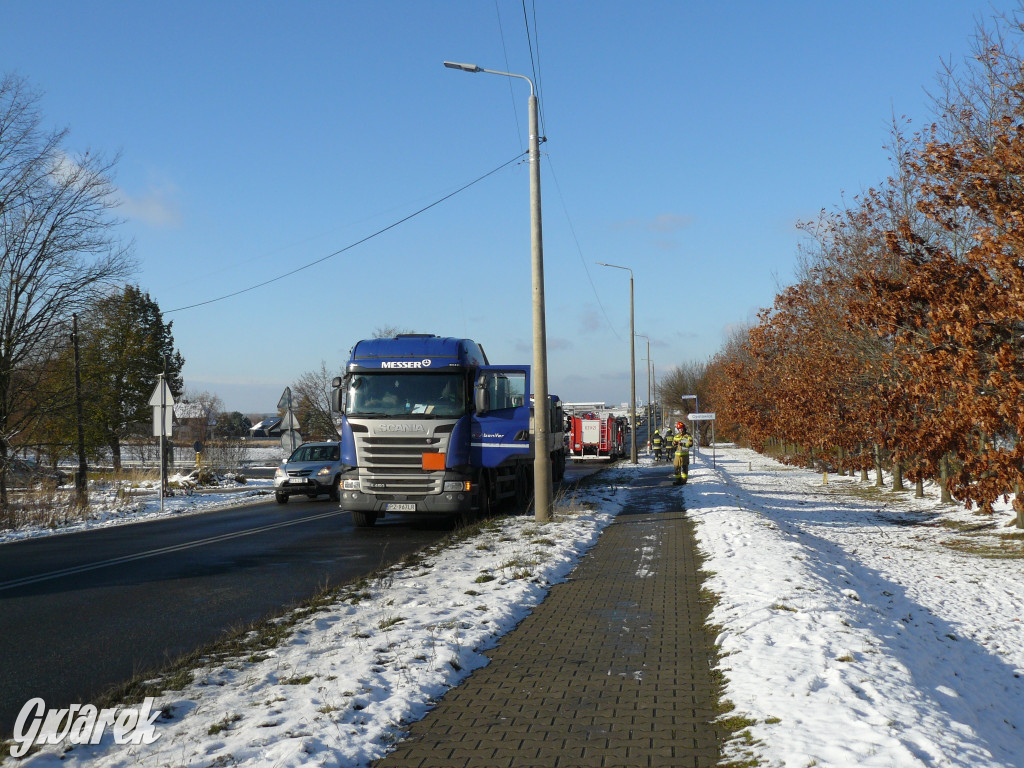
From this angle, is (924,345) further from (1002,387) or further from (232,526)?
(232,526)

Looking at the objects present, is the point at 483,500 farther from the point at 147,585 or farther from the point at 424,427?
the point at 147,585

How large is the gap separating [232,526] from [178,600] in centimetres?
848

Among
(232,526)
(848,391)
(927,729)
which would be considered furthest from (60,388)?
(927,729)

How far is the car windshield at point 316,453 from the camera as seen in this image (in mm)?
25312

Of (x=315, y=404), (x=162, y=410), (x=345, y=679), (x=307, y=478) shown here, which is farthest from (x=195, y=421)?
(x=345, y=679)

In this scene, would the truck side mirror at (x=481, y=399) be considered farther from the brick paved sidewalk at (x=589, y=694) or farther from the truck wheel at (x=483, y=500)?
the brick paved sidewalk at (x=589, y=694)

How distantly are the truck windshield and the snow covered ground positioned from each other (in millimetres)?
3083

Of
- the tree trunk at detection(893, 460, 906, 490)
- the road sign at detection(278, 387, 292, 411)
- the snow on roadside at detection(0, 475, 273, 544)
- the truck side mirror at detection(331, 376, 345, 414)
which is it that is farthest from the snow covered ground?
the road sign at detection(278, 387, 292, 411)

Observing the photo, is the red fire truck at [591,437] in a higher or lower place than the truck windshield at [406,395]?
lower

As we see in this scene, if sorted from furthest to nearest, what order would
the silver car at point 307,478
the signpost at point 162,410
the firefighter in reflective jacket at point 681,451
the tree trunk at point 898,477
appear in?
the tree trunk at point 898,477 < the firefighter in reflective jacket at point 681,451 < the silver car at point 307,478 < the signpost at point 162,410

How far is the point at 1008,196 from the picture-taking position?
497 inches

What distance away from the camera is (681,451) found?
997 inches

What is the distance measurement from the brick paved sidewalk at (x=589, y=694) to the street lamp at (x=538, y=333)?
5.65m

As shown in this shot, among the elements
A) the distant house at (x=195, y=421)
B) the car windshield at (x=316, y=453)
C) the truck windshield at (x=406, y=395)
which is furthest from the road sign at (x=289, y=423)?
the distant house at (x=195, y=421)
